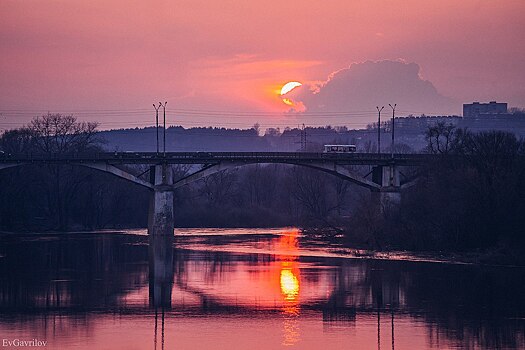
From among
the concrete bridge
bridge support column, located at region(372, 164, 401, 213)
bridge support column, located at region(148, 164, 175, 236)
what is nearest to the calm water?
bridge support column, located at region(148, 164, 175, 236)

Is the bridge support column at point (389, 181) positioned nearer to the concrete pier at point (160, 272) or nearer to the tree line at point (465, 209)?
the tree line at point (465, 209)

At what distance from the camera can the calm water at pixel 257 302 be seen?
3575 centimetres

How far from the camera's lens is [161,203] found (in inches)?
4215

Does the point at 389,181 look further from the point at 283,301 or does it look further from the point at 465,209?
the point at 283,301

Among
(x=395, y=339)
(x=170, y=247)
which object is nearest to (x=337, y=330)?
(x=395, y=339)

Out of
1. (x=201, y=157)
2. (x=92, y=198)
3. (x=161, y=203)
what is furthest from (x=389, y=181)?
(x=92, y=198)

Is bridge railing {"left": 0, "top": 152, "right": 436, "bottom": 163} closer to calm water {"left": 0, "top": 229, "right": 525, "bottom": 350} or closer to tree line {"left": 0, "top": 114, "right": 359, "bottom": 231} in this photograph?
tree line {"left": 0, "top": 114, "right": 359, "bottom": 231}

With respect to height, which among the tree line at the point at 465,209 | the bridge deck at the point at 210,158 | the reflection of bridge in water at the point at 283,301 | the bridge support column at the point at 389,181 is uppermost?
the bridge deck at the point at 210,158

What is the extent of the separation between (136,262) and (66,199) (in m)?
56.3

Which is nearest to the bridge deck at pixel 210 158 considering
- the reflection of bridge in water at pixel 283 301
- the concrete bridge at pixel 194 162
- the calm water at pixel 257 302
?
the concrete bridge at pixel 194 162

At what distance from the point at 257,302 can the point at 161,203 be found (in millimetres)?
62758

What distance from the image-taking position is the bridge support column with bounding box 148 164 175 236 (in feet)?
344

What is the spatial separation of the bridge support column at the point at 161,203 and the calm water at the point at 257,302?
1205 inches

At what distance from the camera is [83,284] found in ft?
174
